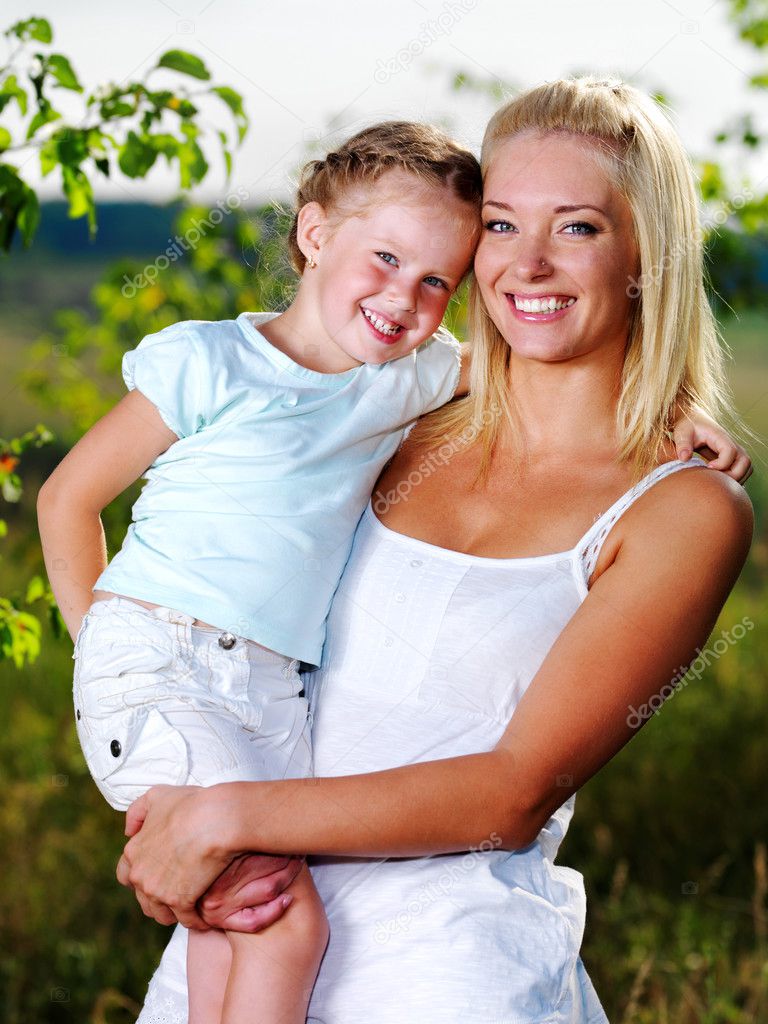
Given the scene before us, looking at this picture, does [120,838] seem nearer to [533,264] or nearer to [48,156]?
[48,156]

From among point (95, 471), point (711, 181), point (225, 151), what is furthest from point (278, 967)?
point (711, 181)

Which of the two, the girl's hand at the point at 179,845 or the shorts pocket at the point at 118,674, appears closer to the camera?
the girl's hand at the point at 179,845

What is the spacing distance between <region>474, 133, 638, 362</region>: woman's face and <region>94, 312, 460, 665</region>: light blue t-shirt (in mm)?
358

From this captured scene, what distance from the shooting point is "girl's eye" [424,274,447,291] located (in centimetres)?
204

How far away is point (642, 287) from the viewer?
2066mm

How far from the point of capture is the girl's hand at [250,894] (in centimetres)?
164

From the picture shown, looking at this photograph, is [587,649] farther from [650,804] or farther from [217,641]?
[650,804]

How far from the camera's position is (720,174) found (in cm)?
409

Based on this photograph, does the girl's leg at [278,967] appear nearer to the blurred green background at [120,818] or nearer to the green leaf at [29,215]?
the blurred green background at [120,818]

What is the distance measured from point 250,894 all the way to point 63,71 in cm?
135
